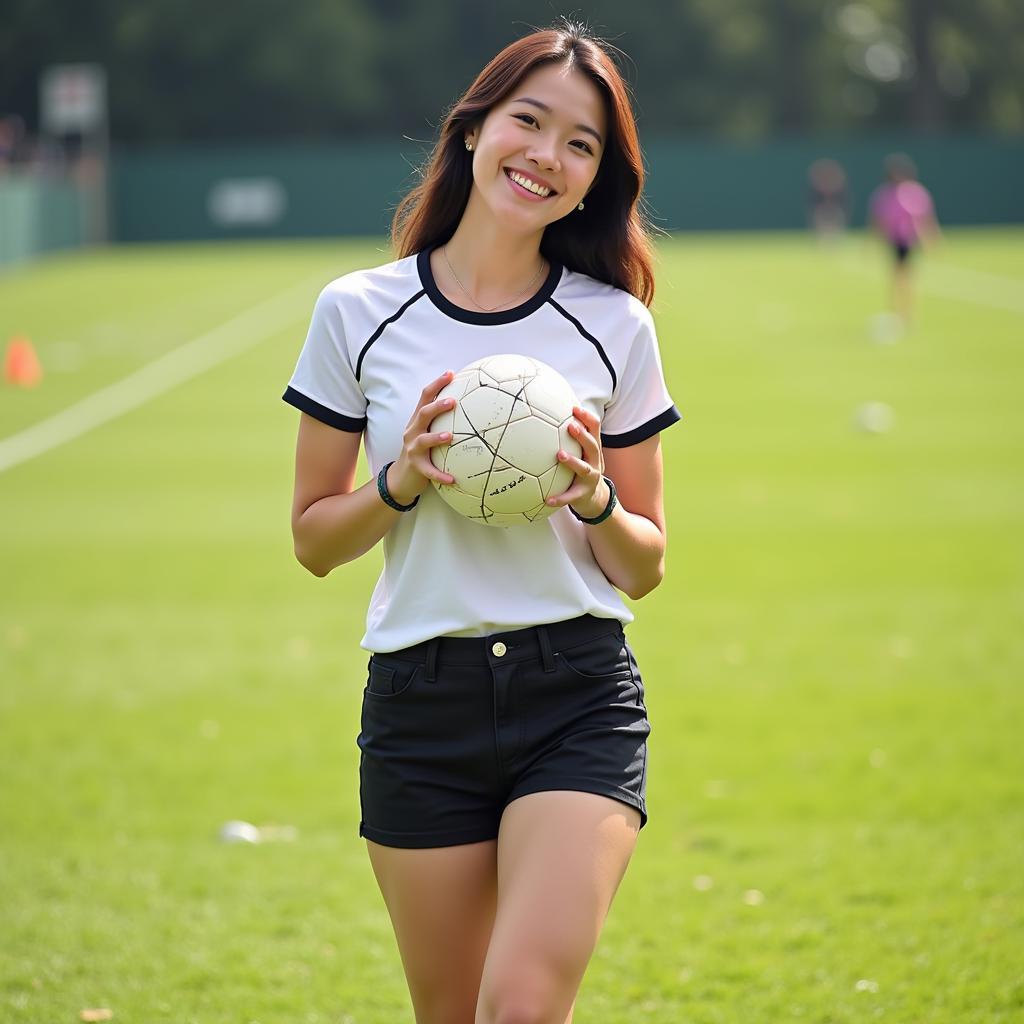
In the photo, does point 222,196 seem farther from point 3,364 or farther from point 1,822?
point 1,822

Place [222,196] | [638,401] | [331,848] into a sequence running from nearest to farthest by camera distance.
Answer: [638,401] < [331,848] < [222,196]

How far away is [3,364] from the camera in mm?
24484

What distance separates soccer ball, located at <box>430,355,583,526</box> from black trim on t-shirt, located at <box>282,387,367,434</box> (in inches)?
12.7

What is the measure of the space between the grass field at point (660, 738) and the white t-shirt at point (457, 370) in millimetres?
988

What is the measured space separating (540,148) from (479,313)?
0.42 m

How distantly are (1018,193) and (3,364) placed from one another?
49700 mm

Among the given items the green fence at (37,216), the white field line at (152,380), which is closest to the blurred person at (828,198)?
the green fence at (37,216)

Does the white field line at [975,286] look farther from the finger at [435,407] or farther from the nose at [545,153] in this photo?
the finger at [435,407]

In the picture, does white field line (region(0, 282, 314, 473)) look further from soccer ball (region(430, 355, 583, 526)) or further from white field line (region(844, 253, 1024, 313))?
white field line (region(844, 253, 1024, 313))

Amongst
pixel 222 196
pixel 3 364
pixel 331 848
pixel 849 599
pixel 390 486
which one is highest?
pixel 390 486

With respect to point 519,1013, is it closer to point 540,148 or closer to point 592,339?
point 592,339

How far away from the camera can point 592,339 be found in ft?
13.0

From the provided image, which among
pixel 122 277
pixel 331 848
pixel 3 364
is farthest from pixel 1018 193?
pixel 331 848

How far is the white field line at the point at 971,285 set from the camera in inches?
1302
